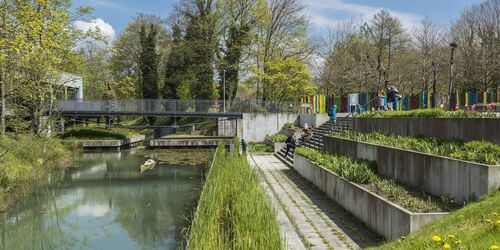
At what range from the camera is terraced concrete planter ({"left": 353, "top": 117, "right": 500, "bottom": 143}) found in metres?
10.2

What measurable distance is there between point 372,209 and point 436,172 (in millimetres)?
1593

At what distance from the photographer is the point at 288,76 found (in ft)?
138

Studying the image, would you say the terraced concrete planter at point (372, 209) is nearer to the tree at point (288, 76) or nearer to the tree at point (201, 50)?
the tree at point (288, 76)

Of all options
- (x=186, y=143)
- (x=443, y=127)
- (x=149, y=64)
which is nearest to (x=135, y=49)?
(x=149, y=64)

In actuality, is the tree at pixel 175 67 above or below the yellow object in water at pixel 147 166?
above

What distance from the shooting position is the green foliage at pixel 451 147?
8852 mm

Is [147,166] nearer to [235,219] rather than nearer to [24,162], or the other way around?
[24,162]

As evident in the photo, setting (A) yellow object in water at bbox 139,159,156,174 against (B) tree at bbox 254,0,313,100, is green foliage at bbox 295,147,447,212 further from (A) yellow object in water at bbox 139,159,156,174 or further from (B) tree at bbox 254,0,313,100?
(B) tree at bbox 254,0,313,100

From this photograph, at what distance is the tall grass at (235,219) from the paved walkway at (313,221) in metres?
0.66

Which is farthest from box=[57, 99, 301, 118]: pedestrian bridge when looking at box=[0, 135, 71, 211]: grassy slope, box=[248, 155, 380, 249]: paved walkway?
box=[248, 155, 380, 249]: paved walkway

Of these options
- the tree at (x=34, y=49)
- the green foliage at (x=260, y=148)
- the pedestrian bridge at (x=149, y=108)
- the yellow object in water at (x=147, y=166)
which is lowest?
the yellow object in water at (x=147, y=166)

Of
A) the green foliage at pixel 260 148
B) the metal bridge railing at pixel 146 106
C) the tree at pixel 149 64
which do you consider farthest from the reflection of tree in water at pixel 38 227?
the tree at pixel 149 64

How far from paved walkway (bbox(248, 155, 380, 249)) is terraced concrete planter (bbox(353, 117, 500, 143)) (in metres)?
3.23

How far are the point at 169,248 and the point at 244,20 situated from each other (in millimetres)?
38086
